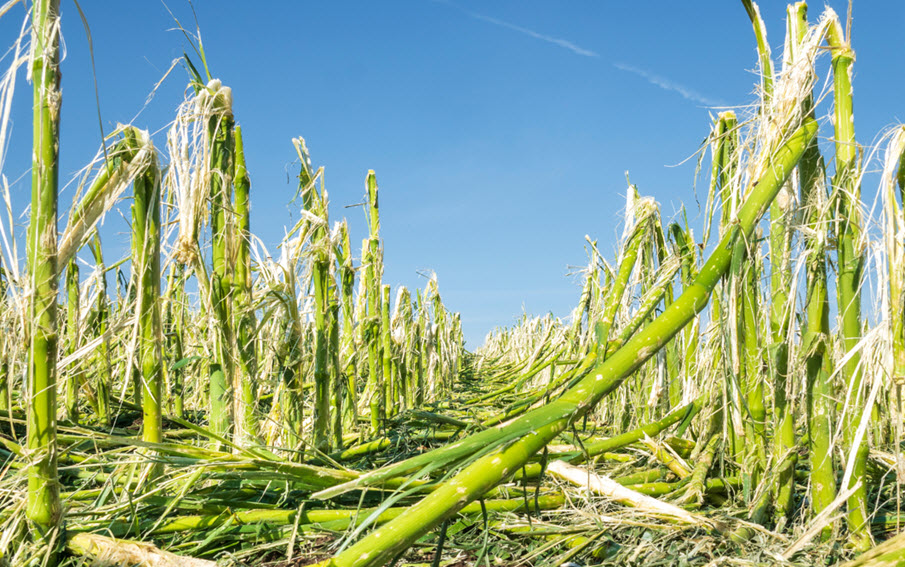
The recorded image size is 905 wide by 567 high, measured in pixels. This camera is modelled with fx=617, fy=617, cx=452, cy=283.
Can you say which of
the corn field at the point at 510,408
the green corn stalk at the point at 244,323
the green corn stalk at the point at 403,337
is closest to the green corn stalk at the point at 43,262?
the corn field at the point at 510,408

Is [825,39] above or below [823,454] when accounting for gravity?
above

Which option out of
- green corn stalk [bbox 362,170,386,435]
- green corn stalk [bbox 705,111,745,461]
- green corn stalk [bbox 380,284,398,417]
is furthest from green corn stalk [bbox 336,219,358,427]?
green corn stalk [bbox 705,111,745,461]

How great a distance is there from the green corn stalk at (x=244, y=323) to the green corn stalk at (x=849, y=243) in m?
2.32

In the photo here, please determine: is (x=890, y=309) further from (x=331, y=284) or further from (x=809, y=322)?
(x=331, y=284)

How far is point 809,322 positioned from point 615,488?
0.92 metres

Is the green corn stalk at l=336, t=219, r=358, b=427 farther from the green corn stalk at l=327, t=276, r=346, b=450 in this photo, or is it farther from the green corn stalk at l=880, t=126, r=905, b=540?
the green corn stalk at l=880, t=126, r=905, b=540

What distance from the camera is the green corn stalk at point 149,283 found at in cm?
214

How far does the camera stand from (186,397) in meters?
5.72

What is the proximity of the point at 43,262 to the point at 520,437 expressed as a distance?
132cm

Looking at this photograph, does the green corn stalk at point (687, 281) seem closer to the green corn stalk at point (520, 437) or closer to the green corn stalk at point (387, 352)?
the green corn stalk at point (520, 437)

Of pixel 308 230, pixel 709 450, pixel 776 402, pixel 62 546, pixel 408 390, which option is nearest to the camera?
pixel 62 546

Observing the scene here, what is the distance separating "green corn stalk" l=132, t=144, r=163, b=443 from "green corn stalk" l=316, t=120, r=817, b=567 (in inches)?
50.7

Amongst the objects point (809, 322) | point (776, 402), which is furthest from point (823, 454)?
point (809, 322)

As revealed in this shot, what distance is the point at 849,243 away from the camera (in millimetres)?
1809
